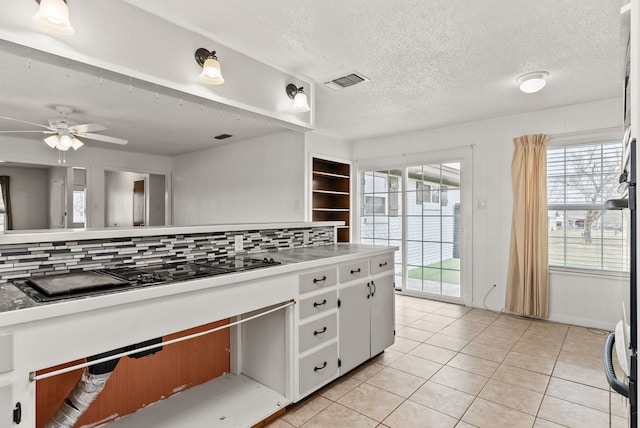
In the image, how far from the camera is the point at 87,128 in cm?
178

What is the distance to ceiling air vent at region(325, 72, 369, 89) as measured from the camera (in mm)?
2965

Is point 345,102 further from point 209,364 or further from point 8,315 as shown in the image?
point 8,315

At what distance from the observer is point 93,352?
1.26 m

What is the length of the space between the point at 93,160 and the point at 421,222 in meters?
4.15

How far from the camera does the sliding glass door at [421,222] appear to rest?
4.62 meters

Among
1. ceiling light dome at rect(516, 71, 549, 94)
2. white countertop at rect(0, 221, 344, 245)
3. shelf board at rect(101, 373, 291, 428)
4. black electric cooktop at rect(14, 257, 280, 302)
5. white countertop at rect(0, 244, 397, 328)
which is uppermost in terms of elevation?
ceiling light dome at rect(516, 71, 549, 94)

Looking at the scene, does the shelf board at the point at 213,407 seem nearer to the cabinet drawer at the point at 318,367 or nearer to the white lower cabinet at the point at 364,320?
the cabinet drawer at the point at 318,367

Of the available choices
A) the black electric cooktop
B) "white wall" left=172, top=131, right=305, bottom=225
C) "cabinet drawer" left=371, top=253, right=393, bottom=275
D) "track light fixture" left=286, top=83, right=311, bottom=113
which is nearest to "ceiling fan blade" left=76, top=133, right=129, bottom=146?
"white wall" left=172, top=131, right=305, bottom=225

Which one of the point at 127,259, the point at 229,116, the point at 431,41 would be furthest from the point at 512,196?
the point at 127,259

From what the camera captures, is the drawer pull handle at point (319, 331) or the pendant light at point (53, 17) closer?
the pendant light at point (53, 17)

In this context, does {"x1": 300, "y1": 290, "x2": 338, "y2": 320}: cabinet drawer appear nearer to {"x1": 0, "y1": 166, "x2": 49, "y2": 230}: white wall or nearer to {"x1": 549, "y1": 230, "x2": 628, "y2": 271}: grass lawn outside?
{"x1": 0, "y1": 166, "x2": 49, "y2": 230}: white wall

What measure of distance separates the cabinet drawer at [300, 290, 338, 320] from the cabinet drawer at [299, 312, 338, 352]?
0.06 meters

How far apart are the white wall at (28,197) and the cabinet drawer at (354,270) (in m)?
1.71

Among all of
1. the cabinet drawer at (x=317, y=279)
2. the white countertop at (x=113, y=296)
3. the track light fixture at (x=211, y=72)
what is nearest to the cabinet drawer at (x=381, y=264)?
the cabinet drawer at (x=317, y=279)
